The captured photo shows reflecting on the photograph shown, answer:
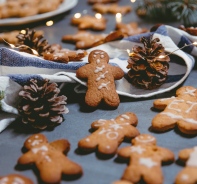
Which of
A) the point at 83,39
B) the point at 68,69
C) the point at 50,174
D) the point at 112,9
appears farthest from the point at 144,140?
the point at 112,9

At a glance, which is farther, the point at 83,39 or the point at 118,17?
the point at 118,17

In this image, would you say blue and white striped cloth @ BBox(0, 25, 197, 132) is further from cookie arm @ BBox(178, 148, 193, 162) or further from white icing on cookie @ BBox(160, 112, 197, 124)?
cookie arm @ BBox(178, 148, 193, 162)

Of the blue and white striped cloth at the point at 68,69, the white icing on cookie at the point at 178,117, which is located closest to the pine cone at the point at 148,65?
the blue and white striped cloth at the point at 68,69

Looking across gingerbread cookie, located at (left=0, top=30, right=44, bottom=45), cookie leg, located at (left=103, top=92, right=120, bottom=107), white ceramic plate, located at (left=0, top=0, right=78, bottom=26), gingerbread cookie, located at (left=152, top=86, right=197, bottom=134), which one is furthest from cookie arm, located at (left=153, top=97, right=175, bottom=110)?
white ceramic plate, located at (left=0, top=0, right=78, bottom=26)

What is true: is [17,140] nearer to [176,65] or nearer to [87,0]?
[176,65]

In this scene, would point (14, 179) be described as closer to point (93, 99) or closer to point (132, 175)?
point (132, 175)

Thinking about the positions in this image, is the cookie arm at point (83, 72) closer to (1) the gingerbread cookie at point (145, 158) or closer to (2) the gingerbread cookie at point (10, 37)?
(1) the gingerbread cookie at point (145, 158)
